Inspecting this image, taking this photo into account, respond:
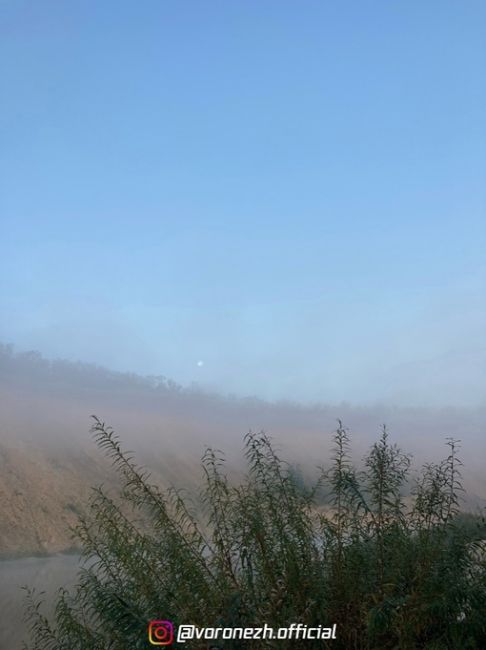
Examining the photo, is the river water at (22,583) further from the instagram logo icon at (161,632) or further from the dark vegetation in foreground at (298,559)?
the instagram logo icon at (161,632)

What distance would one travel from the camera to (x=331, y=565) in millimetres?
9812

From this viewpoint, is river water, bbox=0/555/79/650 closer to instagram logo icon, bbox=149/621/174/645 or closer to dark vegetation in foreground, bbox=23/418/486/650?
dark vegetation in foreground, bbox=23/418/486/650

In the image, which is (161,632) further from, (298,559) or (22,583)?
(22,583)

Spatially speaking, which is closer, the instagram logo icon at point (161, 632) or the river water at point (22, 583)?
the instagram logo icon at point (161, 632)

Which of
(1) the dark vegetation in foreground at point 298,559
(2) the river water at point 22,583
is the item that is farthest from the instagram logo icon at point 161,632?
(2) the river water at point 22,583

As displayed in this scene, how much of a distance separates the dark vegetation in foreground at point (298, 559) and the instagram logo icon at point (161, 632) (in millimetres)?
Result: 186

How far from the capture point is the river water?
22594 mm

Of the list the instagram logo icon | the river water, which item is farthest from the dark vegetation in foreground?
the river water

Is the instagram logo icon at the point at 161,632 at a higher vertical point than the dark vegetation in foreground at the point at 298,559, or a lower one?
lower

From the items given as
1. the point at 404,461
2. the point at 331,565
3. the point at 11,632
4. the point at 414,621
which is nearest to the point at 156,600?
the point at 331,565

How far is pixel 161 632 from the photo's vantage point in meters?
9.12

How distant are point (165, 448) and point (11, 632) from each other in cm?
9116

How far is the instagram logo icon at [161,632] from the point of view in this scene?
902 cm

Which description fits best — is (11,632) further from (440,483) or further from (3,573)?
(3,573)
